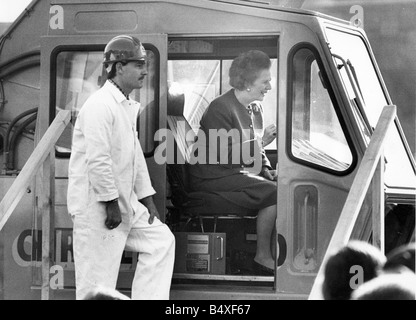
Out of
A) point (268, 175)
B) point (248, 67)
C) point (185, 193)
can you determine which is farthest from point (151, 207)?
point (248, 67)

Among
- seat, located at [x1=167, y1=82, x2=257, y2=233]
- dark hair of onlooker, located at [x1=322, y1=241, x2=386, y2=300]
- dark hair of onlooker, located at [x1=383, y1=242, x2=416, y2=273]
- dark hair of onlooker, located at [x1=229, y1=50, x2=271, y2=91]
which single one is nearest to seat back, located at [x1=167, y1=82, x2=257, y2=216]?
seat, located at [x1=167, y1=82, x2=257, y2=233]

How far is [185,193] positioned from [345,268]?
6.89ft

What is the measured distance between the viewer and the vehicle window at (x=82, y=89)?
613cm

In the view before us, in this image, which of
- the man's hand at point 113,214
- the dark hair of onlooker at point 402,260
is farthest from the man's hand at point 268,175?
the dark hair of onlooker at point 402,260

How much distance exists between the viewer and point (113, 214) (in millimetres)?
5500

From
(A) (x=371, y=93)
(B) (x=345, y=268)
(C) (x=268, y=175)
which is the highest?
(A) (x=371, y=93)

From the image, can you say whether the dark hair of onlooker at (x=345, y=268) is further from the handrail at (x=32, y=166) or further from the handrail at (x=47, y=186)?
the handrail at (x=47, y=186)

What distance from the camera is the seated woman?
20.1ft

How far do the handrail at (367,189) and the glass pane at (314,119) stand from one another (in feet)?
1.70

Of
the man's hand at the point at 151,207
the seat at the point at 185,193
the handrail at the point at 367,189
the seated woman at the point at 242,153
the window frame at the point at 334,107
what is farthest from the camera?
the seat at the point at 185,193

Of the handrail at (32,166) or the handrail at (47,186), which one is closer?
the handrail at (32,166)

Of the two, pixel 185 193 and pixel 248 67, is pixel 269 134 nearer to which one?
pixel 248 67

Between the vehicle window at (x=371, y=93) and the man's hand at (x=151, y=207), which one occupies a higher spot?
the vehicle window at (x=371, y=93)
